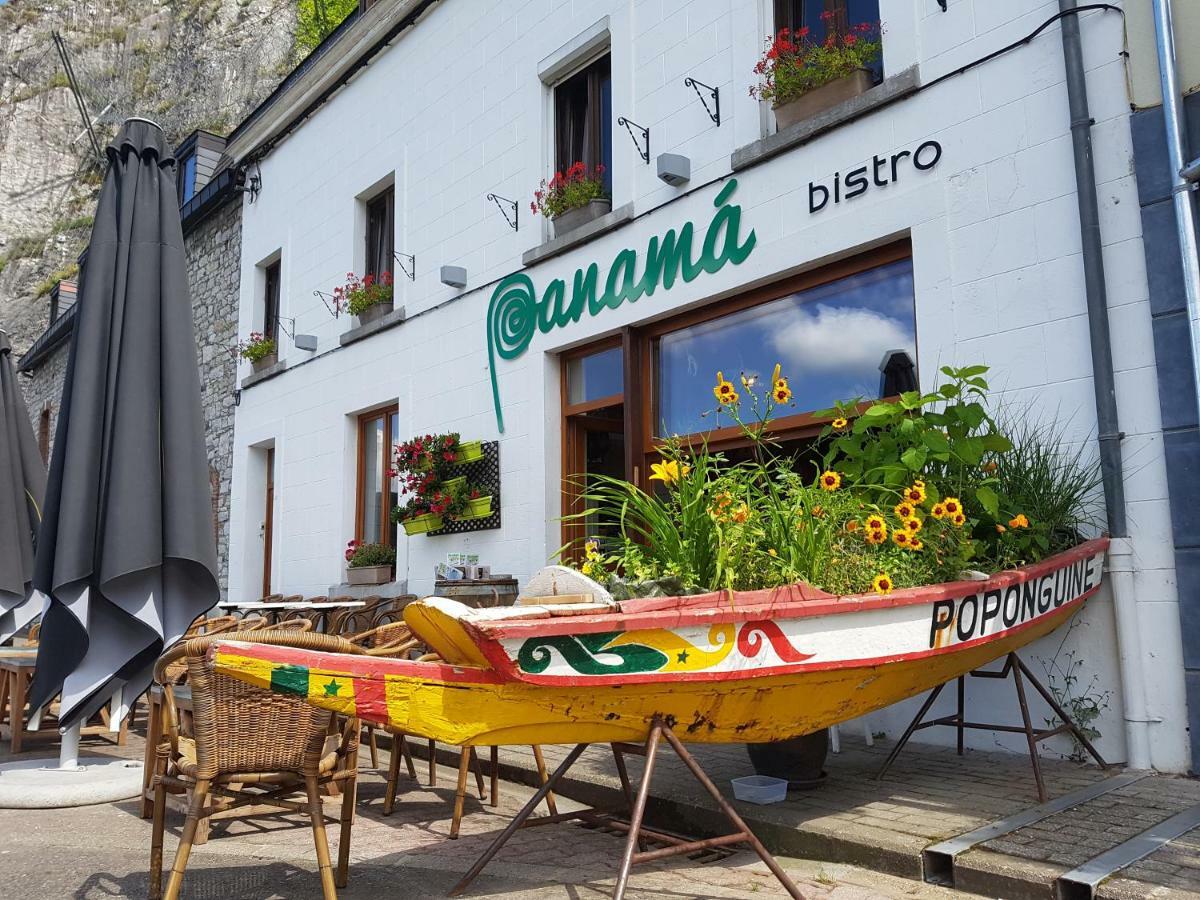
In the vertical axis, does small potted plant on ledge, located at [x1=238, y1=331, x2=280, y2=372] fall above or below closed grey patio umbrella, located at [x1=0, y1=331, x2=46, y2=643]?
above

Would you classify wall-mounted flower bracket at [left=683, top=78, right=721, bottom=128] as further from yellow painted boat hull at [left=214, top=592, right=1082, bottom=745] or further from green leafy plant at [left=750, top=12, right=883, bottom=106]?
yellow painted boat hull at [left=214, top=592, right=1082, bottom=745]

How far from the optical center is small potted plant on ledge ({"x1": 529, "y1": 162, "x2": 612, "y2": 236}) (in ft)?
25.4

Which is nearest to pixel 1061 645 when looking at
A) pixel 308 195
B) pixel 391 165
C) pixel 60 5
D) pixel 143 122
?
pixel 143 122

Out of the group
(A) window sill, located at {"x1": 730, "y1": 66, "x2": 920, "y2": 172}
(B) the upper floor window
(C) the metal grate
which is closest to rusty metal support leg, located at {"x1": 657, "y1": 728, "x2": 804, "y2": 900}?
(A) window sill, located at {"x1": 730, "y1": 66, "x2": 920, "y2": 172}

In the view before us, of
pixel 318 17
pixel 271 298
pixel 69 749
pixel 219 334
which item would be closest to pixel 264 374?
pixel 271 298

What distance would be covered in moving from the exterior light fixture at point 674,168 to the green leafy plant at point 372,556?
4.93 metres

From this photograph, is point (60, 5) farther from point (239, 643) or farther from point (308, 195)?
point (239, 643)

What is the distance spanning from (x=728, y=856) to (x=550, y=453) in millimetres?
4623

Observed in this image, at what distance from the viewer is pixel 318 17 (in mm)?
24688

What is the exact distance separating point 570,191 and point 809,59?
2325mm

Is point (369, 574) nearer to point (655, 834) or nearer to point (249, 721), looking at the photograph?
point (249, 721)

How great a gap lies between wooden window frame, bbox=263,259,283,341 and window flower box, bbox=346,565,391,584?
170 inches

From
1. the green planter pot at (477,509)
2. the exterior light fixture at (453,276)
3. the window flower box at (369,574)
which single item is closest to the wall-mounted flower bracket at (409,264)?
the exterior light fixture at (453,276)

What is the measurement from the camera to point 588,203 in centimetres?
773
